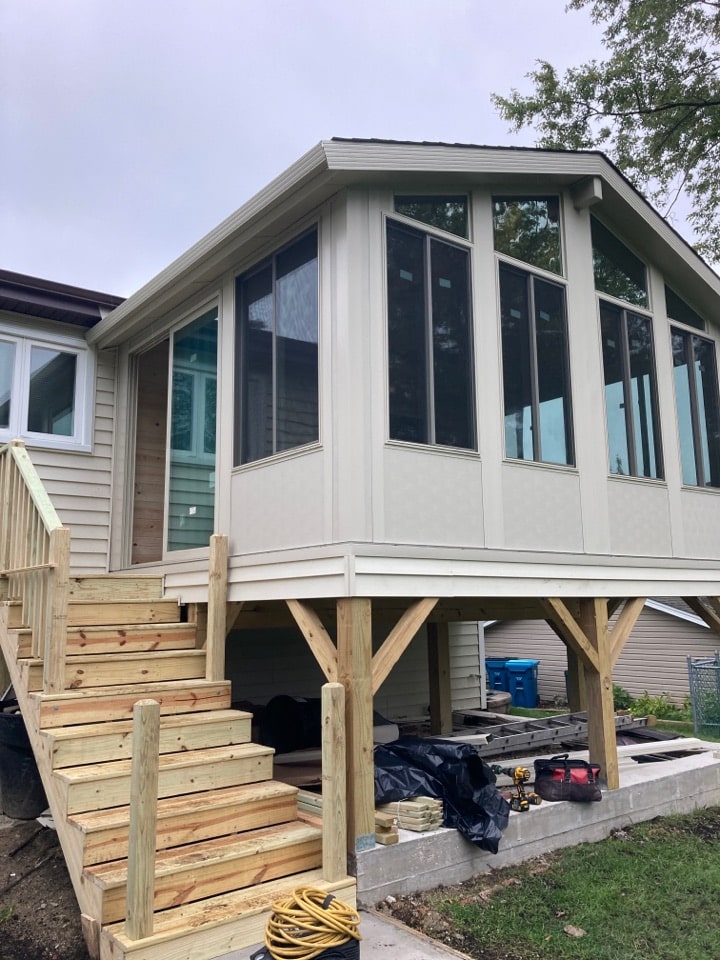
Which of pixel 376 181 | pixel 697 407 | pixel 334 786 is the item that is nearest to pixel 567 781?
pixel 334 786

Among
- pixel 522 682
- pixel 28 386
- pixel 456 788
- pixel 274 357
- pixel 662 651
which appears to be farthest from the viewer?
pixel 522 682

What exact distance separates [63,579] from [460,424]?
2.77 meters

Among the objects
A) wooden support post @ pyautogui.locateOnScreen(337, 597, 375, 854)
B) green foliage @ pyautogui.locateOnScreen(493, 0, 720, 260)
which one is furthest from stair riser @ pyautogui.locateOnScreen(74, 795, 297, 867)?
green foliage @ pyautogui.locateOnScreen(493, 0, 720, 260)

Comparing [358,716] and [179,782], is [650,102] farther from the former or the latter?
[179,782]

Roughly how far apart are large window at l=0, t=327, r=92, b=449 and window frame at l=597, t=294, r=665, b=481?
4.76m

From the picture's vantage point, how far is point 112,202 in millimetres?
35344

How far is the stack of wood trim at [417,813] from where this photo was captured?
184 inches

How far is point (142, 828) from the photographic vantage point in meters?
3.35

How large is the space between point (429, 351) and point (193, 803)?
3.16m

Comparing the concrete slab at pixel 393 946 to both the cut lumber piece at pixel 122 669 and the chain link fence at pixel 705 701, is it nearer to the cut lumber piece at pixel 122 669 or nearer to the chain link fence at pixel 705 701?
the cut lumber piece at pixel 122 669

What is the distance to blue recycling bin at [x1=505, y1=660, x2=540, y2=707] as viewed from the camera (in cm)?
1534

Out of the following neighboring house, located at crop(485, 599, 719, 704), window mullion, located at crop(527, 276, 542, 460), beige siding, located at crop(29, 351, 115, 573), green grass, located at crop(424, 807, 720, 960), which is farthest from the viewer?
neighboring house, located at crop(485, 599, 719, 704)

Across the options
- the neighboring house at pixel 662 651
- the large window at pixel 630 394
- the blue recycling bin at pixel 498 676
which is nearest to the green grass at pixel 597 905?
the large window at pixel 630 394

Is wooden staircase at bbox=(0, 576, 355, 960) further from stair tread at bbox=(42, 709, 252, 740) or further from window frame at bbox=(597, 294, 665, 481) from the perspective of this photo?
window frame at bbox=(597, 294, 665, 481)
